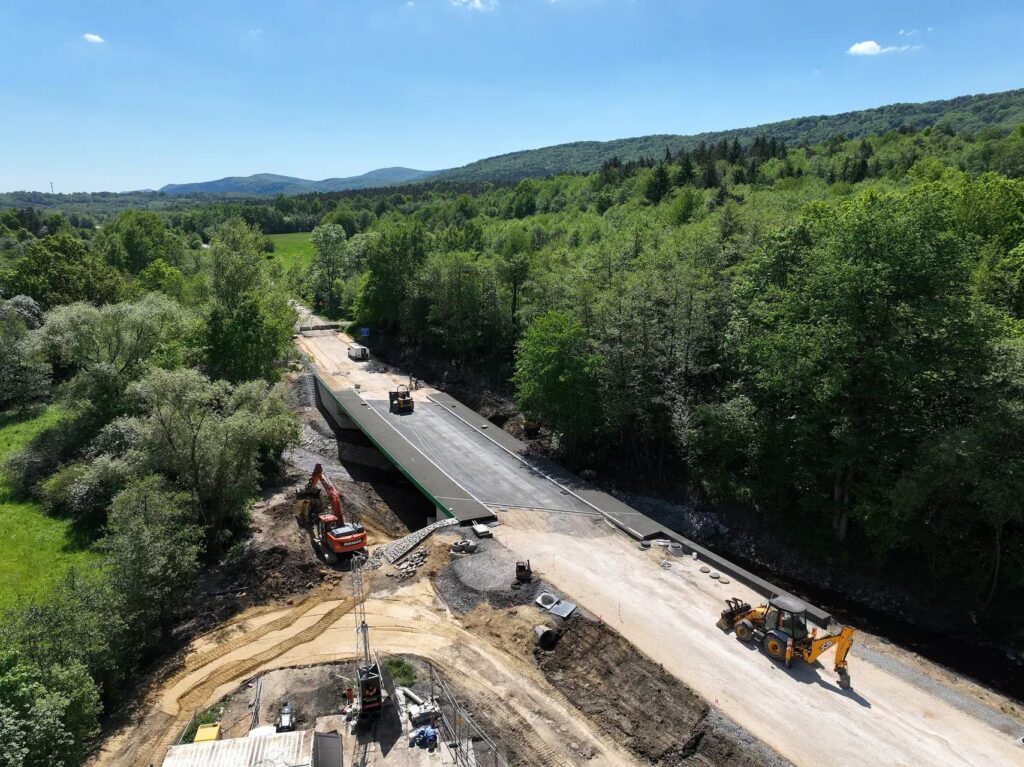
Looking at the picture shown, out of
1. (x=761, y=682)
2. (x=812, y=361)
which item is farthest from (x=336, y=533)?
(x=812, y=361)

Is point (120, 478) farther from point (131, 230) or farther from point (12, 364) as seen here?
point (131, 230)

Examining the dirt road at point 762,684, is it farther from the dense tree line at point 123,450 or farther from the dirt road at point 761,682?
the dense tree line at point 123,450

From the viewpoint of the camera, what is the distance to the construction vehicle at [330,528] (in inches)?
1095

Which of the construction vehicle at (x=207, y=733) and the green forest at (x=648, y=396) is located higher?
the green forest at (x=648, y=396)

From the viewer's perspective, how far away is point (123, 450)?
3244cm

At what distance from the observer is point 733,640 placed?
68.2 ft

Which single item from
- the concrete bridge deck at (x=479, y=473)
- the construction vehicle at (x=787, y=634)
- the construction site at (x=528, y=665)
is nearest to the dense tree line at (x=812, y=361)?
the concrete bridge deck at (x=479, y=473)

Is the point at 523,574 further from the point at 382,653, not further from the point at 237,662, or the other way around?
the point at 237,662

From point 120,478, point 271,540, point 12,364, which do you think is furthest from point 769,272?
point 12,364

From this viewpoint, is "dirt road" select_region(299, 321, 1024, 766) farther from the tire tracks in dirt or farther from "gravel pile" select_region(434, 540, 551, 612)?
the tire tracks in dirt

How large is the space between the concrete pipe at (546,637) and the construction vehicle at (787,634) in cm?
597

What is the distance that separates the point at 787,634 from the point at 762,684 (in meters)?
1.92

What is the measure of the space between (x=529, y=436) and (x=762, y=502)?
16.2 metres

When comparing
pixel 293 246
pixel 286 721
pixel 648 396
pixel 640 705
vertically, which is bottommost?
pixel 640 705
